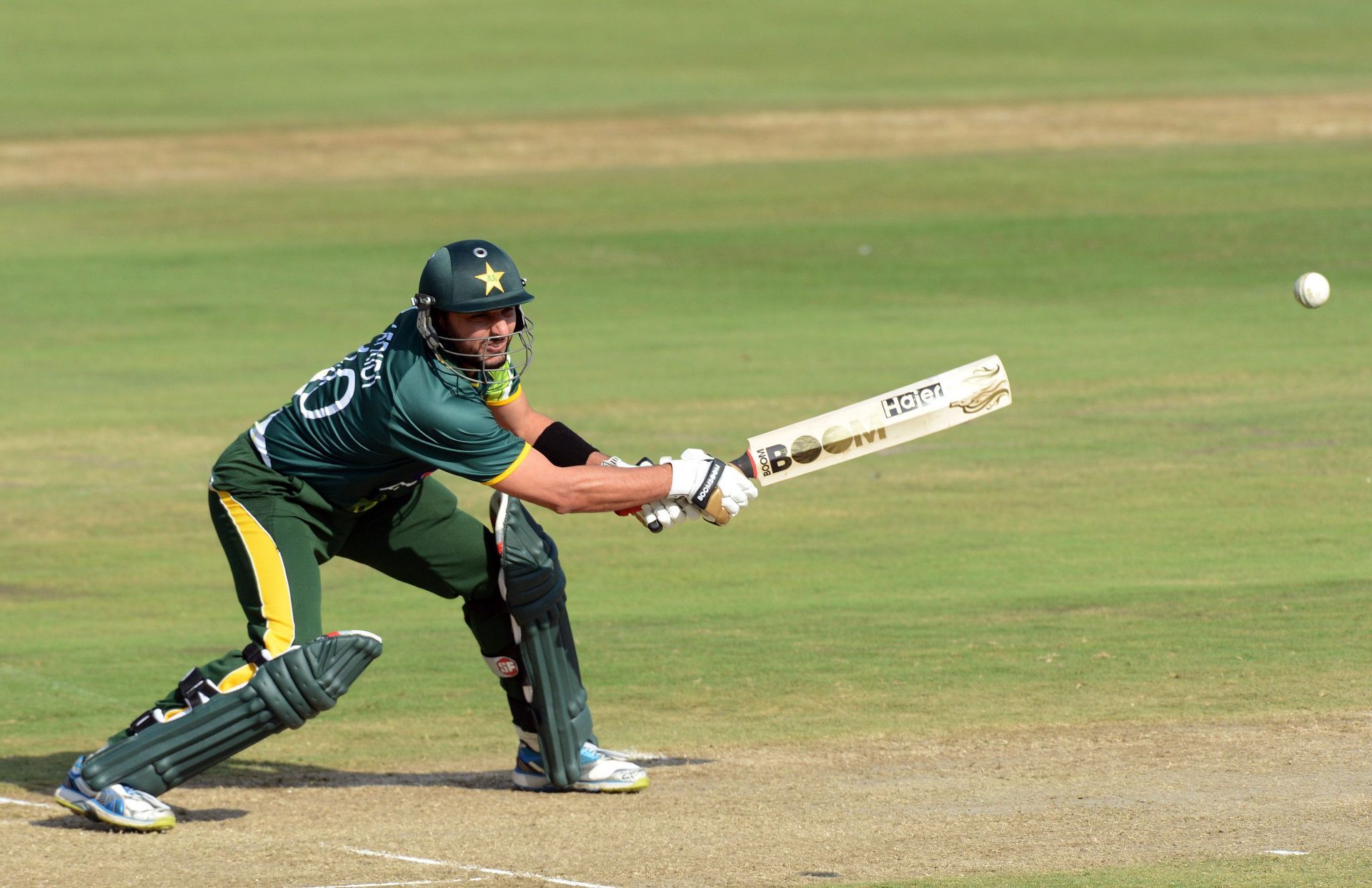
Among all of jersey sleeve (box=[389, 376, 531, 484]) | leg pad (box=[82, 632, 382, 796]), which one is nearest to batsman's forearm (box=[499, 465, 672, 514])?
jersey sleeve (box=[389, 376, 531, 484])

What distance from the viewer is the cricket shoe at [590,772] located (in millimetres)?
7652

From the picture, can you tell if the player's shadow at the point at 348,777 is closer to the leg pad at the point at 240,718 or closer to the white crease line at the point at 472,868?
the leg pad at the point at 240,718

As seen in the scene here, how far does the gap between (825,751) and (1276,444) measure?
25.9ft

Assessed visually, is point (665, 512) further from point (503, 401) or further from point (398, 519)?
point (398, 519)

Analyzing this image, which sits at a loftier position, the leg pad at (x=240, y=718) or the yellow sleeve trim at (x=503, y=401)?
the yellow sleeve trim at (x=503, y=401)

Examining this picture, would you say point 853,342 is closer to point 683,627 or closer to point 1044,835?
point 683,627

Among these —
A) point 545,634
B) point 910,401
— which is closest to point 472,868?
point 545,634

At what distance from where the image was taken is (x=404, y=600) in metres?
11.4

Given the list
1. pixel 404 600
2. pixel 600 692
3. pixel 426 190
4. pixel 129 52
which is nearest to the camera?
pixel 600 692

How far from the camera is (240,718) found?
701 centimetres

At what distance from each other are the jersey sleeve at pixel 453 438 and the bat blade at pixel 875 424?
4.34 feet

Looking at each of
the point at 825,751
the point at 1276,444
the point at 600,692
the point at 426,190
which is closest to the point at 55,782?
the point at 600,692

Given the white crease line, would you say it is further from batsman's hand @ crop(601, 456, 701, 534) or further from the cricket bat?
the cricket bat

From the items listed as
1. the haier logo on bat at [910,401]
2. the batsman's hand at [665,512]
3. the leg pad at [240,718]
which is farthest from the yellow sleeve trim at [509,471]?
the haier logo on bat at [910,401]
